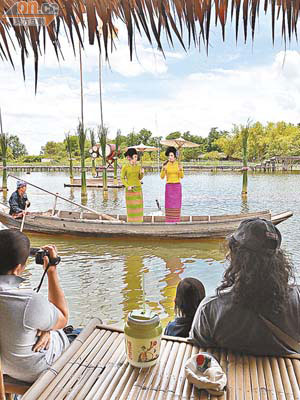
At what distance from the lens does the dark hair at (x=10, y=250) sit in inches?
54.4

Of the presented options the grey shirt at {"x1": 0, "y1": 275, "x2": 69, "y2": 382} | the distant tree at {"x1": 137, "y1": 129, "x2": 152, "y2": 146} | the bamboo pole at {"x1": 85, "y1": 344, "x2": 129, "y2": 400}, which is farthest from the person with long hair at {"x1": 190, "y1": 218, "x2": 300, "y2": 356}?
the distant tree at {"x1": 137, "y1": 129, "x2": 152, "y2": 146}

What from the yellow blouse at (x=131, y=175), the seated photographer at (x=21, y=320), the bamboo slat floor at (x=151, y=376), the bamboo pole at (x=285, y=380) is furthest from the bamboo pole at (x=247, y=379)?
the yellow blouse at (x=131, y=175)

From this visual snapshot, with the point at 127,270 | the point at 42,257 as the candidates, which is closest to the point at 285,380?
the point at 42,257

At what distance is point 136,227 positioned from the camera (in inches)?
295

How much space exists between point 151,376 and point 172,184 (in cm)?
666

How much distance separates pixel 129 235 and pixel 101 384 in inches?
255

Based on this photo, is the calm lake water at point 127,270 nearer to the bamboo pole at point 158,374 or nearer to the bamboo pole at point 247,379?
the bamboo pole at point 158,374

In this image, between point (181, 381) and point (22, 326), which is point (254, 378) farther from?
point (22, 326)

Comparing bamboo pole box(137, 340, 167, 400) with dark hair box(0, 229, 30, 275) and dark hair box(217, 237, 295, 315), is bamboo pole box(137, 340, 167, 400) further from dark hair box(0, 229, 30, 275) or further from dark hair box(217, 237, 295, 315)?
dark hair box(0, 229, 30, 275)

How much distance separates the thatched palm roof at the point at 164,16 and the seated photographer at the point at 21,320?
0.70 metres

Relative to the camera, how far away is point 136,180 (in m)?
7.46

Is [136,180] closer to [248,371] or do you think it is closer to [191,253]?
[191,253]

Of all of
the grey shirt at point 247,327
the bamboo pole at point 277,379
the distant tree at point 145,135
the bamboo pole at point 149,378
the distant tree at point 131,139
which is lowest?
the bamboo pole at point 277,379

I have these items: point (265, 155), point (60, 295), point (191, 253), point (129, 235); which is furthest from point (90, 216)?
point (265, 155)
